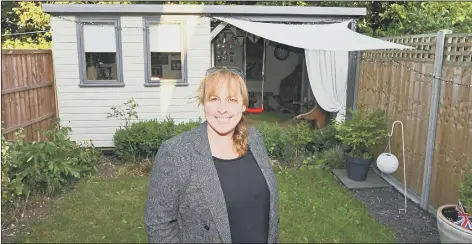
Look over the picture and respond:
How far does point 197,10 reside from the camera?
707cm

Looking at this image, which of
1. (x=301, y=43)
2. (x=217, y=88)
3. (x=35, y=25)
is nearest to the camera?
(x=217, y=88)

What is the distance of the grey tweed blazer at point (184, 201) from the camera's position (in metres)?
1.58

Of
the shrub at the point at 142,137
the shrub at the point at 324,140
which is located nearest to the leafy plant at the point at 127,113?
the shrub at the point at 142,137

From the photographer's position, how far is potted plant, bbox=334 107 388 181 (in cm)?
573

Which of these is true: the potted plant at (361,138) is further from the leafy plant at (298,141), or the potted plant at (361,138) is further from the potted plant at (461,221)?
the potted plant at (461,221)

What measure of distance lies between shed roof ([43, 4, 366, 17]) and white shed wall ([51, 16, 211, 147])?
0.66ft

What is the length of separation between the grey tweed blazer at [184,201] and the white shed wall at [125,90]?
567 cm

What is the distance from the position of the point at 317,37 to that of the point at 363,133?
1574 mm

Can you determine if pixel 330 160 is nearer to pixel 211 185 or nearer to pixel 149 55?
pixel 149 55

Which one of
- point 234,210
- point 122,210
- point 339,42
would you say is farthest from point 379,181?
point 234,210

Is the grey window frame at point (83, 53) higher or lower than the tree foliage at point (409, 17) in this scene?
lower

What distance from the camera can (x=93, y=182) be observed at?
5.90 meters

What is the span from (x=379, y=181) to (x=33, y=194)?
16.0 feet

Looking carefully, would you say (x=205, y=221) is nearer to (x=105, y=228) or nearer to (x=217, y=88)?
(x=217, y=88)
